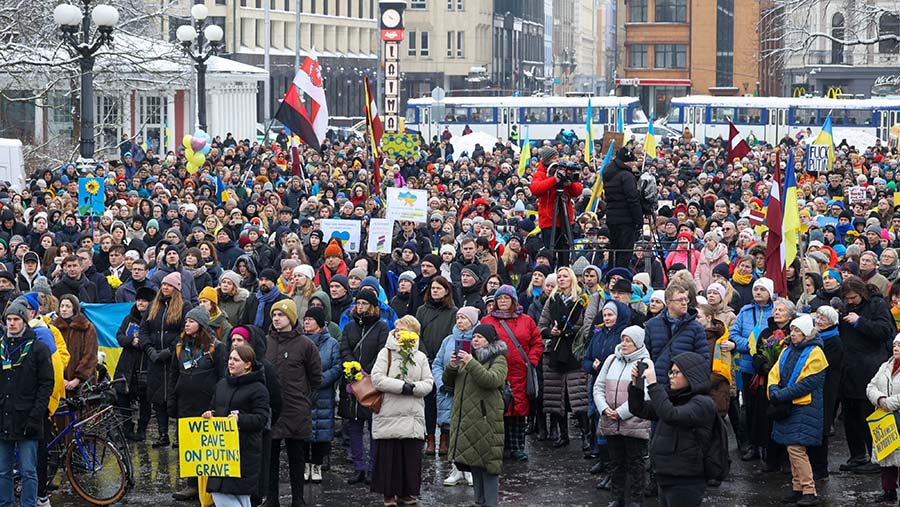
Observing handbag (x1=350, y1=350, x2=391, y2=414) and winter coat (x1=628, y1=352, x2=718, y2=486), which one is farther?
handbag (x1=350, y1=350, x2=391, y2=414)

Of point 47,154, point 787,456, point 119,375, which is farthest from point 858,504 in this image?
point 47,154

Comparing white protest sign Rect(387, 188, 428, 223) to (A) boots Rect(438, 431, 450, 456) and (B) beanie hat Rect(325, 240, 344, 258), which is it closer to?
(B) beanie hat Rect(325, 240, 344, 258)

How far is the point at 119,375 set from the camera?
13.9 m

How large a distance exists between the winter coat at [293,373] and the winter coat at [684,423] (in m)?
2.67

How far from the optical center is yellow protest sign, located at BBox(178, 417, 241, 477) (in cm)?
1016

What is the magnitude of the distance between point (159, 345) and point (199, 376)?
2.02m

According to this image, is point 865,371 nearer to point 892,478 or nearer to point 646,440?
point 892,478

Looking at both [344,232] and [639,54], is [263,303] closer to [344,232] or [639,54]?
[344,232]

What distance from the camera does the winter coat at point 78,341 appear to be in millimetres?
12578

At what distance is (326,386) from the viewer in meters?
12.1

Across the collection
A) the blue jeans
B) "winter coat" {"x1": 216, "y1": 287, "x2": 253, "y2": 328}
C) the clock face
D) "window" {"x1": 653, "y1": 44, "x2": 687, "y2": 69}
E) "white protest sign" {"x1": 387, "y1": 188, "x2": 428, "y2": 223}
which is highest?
"window" {"x1": 653, "y1": 44, "x2": 687, "y2": 69}

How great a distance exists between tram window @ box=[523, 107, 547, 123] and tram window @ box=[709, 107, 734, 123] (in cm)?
677

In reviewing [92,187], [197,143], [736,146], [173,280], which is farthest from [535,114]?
[173,280]

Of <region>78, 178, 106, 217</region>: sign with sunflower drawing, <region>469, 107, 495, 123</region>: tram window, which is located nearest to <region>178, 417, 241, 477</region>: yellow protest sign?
<region>78, 178, 106, 217</region>: sign with sunflower drawing
